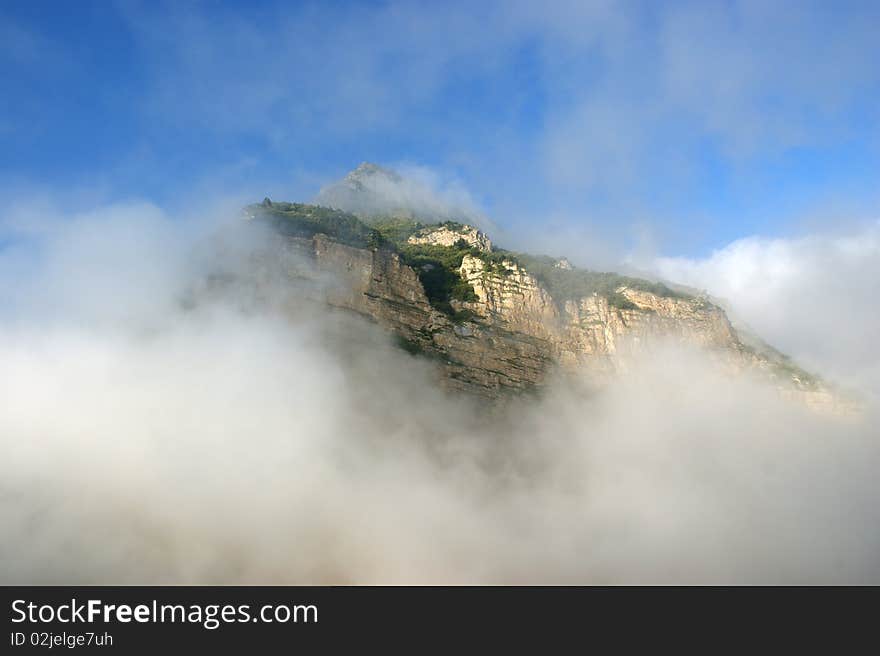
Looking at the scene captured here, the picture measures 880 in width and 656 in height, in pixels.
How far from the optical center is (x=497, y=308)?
91500mm

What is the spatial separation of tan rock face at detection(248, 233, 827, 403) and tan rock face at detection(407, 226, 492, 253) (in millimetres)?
21562

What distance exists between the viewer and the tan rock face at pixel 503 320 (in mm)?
81812

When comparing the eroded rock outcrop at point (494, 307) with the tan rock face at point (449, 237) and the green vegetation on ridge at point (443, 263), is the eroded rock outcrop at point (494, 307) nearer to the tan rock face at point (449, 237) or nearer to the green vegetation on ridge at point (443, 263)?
the green vegetation on ridge at point (443, 263)

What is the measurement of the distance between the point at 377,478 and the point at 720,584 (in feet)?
141

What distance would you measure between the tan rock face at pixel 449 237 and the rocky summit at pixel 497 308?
3438mm

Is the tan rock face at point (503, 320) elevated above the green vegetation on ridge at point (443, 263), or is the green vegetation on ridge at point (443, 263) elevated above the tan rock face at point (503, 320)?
the green vegetation on ridge at point (443, 263)

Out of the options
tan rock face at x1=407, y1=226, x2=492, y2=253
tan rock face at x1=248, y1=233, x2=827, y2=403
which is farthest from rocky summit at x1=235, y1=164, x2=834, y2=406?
tan rock face at x1=407, y1=226, x2=492, y2=253

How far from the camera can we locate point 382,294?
84125mm

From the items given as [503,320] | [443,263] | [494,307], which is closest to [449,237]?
[443,263]

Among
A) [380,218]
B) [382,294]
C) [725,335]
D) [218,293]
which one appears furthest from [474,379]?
[380,218]

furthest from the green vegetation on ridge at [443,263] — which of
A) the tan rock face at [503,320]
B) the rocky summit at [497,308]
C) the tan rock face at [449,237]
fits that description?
the tan rock face at [449,237]

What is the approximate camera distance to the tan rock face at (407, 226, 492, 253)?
120 m

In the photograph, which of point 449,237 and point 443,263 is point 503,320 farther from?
point 449,237
